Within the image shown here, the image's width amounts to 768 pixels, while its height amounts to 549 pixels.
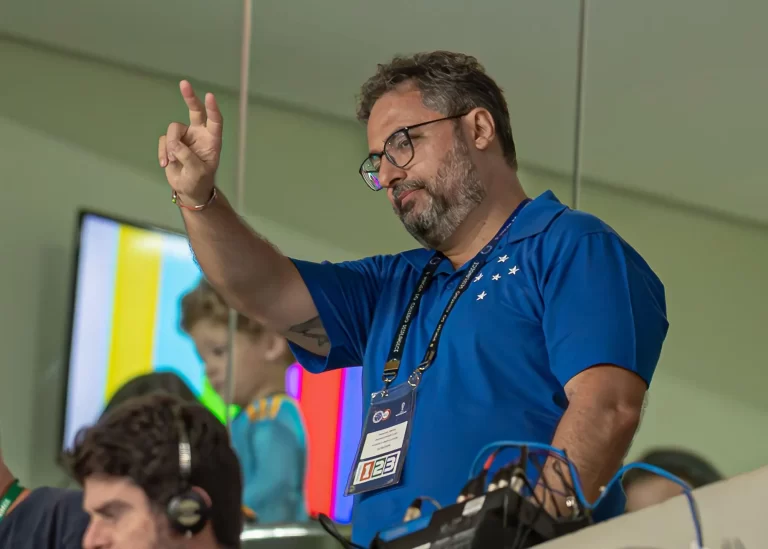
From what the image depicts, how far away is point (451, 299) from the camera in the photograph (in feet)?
4.95

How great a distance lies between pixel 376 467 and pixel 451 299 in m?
0.25

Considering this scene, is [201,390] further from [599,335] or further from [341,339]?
[599,335]

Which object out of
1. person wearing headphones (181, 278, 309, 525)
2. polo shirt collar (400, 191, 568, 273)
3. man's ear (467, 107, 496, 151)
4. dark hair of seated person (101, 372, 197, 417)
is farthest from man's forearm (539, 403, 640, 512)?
person wearing headphones (181, 278, 309, 525)

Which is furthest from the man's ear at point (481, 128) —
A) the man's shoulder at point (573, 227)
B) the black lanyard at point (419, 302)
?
the man's shoulder at point (573, 227)

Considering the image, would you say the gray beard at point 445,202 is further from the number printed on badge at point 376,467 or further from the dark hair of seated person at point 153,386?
the dark hair of seated person at point 153,386

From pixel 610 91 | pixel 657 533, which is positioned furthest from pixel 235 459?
pixel 610 91

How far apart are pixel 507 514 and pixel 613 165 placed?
129 inches

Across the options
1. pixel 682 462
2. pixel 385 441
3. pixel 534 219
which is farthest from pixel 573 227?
pixel 682 462

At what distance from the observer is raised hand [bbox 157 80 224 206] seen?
158 centimetres

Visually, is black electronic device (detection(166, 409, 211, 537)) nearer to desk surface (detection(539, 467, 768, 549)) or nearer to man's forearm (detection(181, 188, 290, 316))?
man's forearm (detection(181, 188, 290, 316))

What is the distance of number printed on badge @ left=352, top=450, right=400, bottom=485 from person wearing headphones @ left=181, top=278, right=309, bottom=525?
2.00m

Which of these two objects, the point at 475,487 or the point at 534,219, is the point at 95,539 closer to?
the point at 475,487

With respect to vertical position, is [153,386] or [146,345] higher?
[146,345]

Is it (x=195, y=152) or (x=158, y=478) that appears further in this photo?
(x=195, y=152)
